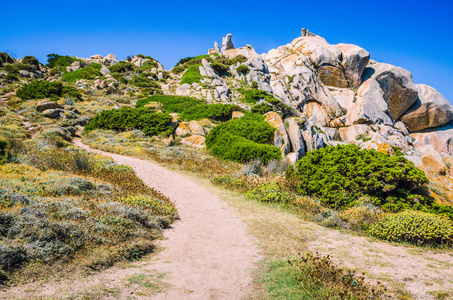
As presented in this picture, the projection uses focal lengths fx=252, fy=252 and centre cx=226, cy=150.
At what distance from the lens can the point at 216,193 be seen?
11.1 metres

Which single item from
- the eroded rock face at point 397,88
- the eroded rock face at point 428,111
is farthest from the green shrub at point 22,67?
the eroded rock face at point 428,111

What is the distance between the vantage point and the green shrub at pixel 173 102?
3043 centimetres

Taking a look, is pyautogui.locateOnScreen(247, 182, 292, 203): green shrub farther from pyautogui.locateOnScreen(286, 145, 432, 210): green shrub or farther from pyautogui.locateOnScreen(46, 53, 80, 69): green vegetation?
pyautogui.locateOnScreen(46, 53, 80, 69): green vegetation

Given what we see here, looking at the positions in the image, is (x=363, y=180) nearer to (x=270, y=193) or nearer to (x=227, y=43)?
(x=270, y=193)

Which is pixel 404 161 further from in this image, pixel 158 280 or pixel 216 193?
pixel 158 280

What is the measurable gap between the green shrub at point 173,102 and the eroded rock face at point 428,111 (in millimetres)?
35852

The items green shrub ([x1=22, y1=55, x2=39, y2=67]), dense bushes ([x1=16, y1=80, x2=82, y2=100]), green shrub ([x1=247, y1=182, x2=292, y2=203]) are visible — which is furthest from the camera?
green shrub ([x1=22, y1=55, x2=39, y2=67])

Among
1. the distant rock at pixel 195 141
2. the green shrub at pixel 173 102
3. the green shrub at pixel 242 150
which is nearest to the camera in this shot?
the green shrub at pixel 242 150

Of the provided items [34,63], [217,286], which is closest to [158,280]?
[217,286]

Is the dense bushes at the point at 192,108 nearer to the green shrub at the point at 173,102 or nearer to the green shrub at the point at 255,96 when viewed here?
the green shrub at the point at 173,102

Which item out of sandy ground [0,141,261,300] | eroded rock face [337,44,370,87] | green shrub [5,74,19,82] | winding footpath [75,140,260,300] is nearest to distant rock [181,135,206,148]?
winding footpath [75,140,260,300]

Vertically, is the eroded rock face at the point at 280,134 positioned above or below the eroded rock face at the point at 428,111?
below

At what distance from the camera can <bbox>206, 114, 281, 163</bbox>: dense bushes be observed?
50.2 feet

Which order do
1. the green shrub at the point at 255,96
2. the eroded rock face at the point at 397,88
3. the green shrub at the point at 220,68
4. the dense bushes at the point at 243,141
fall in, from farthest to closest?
the green shrub at the point at 220,68, the eroded rock face at the point at 397,88, the green shrub at the point at 255,96, the dense bushes at the point at 243,141
